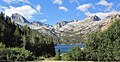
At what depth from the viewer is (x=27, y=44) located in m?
157

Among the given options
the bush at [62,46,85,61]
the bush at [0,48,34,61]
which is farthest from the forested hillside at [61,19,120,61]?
the bush at [0,48,34,61]

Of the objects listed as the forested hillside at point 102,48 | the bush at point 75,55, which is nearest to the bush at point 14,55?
the bush at point 75,55

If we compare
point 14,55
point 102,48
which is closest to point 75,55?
point 102,48

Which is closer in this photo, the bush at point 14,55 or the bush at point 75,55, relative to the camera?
the bush at point 14,55

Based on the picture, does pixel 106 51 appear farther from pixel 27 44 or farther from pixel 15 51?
pixel 27 44

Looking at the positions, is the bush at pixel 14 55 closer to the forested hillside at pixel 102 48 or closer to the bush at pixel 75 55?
the bush at pixel 75 55

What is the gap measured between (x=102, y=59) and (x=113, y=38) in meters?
7.60

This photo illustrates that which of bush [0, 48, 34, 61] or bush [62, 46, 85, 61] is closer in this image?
bush [0, 48, 34, 61]

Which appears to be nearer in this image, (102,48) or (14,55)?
(102,48)

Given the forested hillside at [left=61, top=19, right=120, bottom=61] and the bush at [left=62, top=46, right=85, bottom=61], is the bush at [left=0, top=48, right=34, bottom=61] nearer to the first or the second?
the bush at [left=62, top=46, right=85, bottom=61]

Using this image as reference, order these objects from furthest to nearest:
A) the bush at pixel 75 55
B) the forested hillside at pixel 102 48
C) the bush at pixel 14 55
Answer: the bush at pixel 75 55 < the bush at pixel 14 55 < the forested hillside at pixel 102 48

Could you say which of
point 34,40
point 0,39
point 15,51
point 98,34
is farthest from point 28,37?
point 98,34

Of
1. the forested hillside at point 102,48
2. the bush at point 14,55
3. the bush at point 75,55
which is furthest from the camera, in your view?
the bush at point 75,55

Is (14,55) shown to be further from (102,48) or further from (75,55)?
(102,48)
